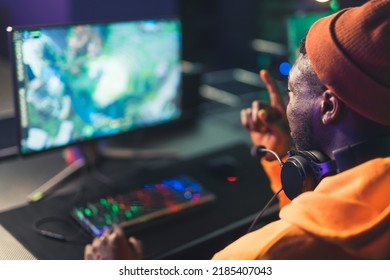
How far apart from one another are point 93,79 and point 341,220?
2.76 feet

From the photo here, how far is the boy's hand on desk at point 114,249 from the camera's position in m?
1.05

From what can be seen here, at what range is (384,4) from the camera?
2.91ft

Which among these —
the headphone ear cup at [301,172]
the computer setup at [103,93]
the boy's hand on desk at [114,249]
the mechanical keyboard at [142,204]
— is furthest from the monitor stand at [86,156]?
the headphone ear cup at [301,172]

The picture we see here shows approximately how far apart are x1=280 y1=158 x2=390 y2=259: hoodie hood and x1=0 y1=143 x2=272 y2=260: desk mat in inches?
17.2

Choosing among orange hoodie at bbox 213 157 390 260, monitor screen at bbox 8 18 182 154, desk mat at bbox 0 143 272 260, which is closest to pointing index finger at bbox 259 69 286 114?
desk mat at bbox 0 143 272 260

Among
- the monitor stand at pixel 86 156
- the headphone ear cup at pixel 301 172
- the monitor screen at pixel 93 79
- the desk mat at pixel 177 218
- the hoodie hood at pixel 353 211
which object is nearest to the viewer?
the hoodie hood at pixel 353 211

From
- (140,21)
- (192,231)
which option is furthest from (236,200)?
(140,21)

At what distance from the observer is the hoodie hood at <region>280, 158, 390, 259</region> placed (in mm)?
839

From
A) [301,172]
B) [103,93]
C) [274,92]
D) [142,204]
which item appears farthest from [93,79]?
[301,172]

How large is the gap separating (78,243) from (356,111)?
0.68m

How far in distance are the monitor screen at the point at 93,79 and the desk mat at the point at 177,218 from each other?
0.49ft

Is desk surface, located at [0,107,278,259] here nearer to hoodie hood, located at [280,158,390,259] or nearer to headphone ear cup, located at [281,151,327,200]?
headphone ear cup, located at [281,151,327,200]

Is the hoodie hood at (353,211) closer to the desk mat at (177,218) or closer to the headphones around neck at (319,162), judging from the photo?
the headphones around neck at (319,162)

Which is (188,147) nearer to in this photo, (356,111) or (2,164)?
(2,164)
